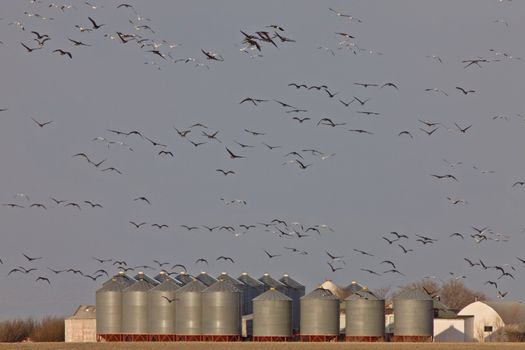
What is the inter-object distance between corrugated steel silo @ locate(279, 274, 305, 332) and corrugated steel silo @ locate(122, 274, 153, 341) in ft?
76.0

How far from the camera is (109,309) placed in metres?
168

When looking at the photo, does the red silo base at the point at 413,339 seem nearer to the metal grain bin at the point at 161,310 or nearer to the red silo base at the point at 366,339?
the red silo base at the point at 366,339

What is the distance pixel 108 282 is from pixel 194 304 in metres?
16.0

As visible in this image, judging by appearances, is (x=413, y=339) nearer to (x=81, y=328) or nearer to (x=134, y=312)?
(x=134, y=312)

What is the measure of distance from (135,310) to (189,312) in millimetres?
8164

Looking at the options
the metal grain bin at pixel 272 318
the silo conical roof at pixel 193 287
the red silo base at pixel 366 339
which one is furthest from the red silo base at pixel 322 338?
the silo conical roof at pixel 193 287

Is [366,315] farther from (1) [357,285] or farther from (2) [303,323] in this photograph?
(1) [357,285]

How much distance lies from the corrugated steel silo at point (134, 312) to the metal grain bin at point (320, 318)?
2193 centimetres

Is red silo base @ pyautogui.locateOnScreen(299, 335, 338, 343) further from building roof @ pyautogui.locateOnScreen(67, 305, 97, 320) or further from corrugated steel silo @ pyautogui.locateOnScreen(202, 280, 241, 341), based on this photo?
building roof @ pyautogui.locateOnScreen(67, 305, 97, 320)

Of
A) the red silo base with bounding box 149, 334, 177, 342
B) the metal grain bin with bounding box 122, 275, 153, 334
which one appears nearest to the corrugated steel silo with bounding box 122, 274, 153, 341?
the metal grain bin with bounding box 122, 275, 153, 334

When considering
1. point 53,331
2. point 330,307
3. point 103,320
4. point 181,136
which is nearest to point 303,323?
point 330,307

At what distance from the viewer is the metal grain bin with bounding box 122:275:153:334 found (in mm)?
164625

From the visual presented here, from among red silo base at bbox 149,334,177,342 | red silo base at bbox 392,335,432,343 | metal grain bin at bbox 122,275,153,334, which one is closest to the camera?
red silo base at bbox 392,335,432,343

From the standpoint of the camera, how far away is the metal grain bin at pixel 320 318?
15975cm
